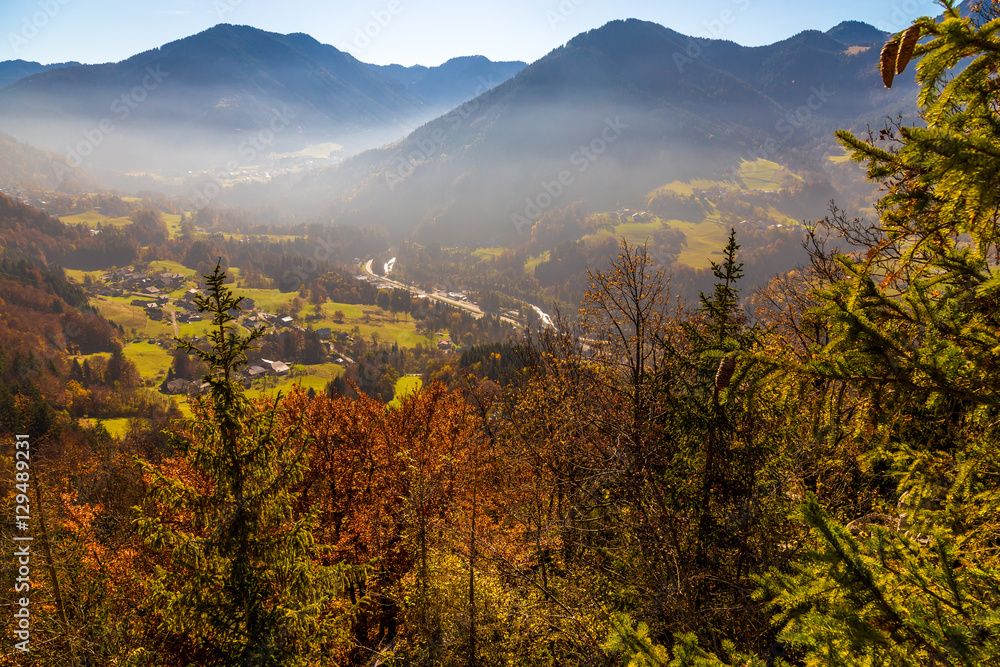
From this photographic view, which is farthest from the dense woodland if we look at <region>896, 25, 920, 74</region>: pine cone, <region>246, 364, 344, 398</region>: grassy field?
<region>246, 364, 344, 398</region>: grassy field

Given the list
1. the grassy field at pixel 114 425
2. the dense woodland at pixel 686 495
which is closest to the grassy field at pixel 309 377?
the grassy field at pixel 114 425

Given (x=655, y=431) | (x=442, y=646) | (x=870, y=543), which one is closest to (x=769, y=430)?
(x=655, y=431)

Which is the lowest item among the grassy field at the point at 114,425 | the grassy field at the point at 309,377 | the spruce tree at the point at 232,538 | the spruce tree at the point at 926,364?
the grassy field at the point at 309,377

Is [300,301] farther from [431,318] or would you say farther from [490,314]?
[490,314]

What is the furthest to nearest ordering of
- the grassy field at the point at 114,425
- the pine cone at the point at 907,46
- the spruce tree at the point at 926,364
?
1. the grassy field at the point at 114,425
2. the pine cone at the point at 907,46
3. the spruce tree at the point at 926,364

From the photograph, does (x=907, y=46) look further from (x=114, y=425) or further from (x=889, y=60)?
(x=114, y=425)

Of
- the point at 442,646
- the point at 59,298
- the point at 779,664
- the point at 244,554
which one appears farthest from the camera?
the point at 59,298

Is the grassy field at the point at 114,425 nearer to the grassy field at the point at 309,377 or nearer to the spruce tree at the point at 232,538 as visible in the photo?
the grassy field at the point at 309,377
